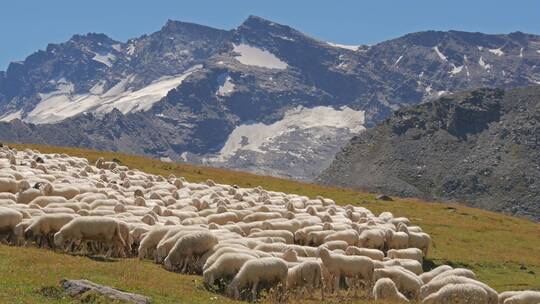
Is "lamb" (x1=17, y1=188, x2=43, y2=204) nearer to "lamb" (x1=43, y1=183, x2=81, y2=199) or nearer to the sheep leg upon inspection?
"lamb" (x1=43, y1=183, x2=81, y2=199)

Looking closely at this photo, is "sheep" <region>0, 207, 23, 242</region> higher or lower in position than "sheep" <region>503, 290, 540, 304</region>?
higher

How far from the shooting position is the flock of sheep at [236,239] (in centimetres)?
2247

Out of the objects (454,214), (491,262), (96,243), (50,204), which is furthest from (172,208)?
(454,214)

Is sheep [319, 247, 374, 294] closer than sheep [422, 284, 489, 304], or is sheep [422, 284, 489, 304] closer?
sheep [422, 284, 489, 304]

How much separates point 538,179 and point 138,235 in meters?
183

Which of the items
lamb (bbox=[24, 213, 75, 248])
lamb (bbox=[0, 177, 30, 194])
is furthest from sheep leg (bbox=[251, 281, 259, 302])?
lamb (bbox=[0, 177, 30, 194])

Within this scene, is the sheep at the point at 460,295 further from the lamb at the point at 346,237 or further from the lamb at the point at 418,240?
the lamb at the point at 418,240

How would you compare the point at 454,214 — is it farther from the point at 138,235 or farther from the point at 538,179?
the point at 538,179

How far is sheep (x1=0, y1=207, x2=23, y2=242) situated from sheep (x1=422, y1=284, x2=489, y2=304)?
1556 centimetres

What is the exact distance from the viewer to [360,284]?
25.1m

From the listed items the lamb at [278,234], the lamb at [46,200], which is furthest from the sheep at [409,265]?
the lamb at [46,200]

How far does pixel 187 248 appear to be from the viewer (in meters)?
25.3

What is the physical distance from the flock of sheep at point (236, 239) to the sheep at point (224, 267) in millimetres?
32

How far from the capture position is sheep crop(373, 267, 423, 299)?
80.7 feet
